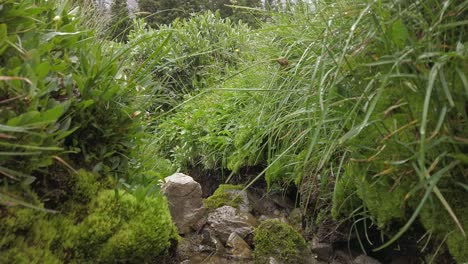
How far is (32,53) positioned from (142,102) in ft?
2.03

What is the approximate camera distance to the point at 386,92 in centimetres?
176

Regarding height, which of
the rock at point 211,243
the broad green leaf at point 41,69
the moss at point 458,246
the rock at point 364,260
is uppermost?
the broad green leaf at point 41,69

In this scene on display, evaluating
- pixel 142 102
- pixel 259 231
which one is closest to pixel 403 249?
pixel 259 231

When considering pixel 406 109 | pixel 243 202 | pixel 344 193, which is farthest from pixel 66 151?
pixel 243 202

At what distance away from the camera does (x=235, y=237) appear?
10.2 feet

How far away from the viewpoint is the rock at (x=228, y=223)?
10.4 ft

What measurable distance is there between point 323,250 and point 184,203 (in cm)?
95

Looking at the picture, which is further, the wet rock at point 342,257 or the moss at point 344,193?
the wet rock at point 342,257

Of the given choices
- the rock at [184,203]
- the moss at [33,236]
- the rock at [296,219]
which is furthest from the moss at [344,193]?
the moss at [33,236]

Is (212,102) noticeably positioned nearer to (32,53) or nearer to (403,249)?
(403,249)

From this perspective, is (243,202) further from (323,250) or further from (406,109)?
(406,109)

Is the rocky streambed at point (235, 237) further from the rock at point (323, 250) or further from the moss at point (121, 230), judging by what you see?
the moss at point (121, 230)

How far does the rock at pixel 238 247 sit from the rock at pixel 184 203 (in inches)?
10.2

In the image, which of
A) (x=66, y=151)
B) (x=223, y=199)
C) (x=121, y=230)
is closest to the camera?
(x=66, y=151)
